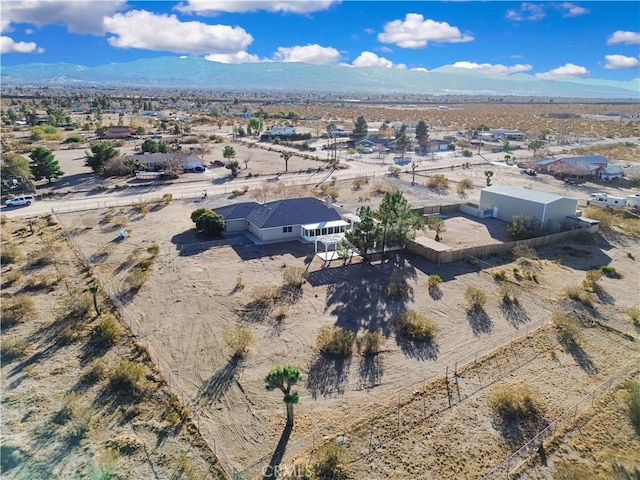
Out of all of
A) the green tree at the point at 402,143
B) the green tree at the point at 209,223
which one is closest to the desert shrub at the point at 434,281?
the green tree at the point at 209,223

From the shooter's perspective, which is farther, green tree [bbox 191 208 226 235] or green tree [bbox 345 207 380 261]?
green tree [bbox 191 208 226 235]

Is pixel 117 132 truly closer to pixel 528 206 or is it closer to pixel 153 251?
pixel 153 251

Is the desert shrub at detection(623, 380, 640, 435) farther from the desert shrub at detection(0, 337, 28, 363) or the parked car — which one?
the parked car

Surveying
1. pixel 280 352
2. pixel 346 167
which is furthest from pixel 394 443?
pixel 346 167

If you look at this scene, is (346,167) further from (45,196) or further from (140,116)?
(140,116)

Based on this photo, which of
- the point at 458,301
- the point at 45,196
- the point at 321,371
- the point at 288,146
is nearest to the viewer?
the point at 321,371

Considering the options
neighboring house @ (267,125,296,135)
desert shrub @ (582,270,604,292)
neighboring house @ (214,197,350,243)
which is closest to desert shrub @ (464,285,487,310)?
desert shrub @ (582,270,604,292)
